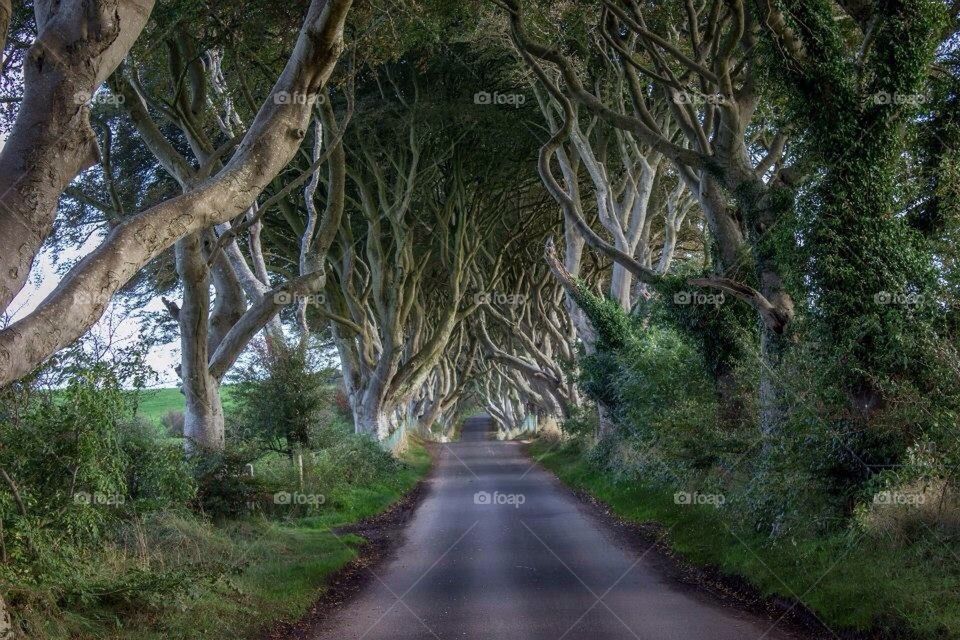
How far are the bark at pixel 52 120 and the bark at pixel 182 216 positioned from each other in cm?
13

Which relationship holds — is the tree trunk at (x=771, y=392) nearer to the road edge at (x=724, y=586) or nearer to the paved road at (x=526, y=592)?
the road edge at (x=724, y=586)

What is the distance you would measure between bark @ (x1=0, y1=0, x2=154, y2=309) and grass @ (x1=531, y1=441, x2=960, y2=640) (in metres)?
7.10

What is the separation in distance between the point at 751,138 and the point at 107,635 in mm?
17763

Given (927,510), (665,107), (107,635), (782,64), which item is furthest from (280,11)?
(927,510)

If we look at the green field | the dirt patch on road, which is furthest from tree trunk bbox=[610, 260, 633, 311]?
the green field

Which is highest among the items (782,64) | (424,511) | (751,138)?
(751,138)

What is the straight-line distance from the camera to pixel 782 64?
11.4 metres

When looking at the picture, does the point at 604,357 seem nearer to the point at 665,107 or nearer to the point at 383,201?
the point at 665,107

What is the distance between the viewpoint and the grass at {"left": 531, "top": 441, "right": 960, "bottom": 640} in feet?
23.5

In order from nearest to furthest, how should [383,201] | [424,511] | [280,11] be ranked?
[280,11], [424,511], [383,201]

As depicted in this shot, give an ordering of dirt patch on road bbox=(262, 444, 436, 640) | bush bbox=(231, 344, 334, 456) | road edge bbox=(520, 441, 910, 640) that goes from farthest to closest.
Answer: bush bbox=(231, 344, 334, 456)
dirt patch on road bbox=(262, 444, 436, 640)
road edge bbox=(520, 441, 910, 640)

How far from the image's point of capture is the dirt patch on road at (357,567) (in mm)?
8805

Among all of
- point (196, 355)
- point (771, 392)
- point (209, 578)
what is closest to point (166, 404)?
point (196, 355)

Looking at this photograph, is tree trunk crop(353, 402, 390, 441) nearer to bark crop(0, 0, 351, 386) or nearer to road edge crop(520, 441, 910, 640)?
road edge crop(520, 441, 910, 640)
